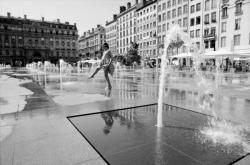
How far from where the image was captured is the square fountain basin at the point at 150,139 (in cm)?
257

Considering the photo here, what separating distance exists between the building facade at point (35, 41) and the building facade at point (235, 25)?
230 ft

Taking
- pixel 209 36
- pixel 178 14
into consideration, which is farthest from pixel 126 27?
pixel 209 36

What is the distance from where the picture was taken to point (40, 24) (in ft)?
283

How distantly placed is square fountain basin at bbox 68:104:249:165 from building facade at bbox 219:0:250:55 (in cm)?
3245

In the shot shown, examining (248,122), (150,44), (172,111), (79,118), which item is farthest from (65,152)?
(150,44)

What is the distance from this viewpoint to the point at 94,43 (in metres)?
105

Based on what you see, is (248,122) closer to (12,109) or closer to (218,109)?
(218,109)

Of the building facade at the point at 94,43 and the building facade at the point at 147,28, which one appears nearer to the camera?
the building facade at the point at 147,28

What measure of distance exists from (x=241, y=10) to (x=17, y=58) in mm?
76937

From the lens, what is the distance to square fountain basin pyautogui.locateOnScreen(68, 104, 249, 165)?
Answer: 2570 millimetres

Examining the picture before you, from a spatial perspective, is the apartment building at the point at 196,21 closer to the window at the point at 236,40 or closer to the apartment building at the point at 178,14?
the apartment building at the point at 178,14

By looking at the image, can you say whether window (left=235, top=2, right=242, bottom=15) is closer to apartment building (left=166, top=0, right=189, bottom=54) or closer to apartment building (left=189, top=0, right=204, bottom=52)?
apartment building (left=189, top=0, right=204, bottom=52)

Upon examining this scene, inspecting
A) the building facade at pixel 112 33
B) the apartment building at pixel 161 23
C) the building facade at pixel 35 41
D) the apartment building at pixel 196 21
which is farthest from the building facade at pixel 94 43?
the apartment building at pixel 196 21

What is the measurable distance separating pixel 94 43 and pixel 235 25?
7897 centimetres
